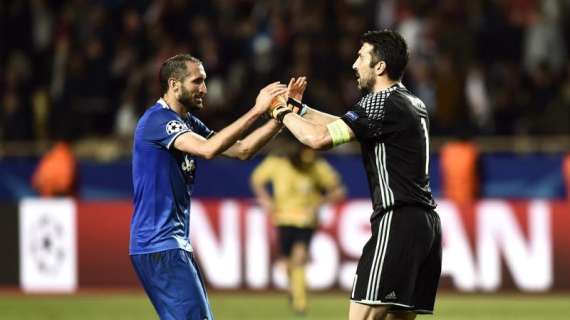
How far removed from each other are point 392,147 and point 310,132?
1.72 ft

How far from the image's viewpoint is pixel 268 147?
18.4 m

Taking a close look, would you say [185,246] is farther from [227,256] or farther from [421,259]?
[227,256]

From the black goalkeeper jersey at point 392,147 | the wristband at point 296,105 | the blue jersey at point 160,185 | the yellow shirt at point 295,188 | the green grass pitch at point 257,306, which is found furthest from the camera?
the yellow shirt at point 295,188

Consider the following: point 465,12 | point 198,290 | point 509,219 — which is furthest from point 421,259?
point 465,12

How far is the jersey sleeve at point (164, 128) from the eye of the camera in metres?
7.70

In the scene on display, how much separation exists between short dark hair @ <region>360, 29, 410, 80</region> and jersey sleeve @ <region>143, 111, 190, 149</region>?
1.23 meters

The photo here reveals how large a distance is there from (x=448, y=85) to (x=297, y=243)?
13.4 feet

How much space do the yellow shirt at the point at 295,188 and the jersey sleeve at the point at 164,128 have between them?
7259 mm

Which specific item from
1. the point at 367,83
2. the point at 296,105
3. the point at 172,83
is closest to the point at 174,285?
the point at 172,83

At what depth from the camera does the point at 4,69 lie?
1986cm

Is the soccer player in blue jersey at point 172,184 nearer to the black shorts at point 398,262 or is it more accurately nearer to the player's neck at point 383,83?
the player's neck at point 383,83

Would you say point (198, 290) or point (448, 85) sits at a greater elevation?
point (448, 85)

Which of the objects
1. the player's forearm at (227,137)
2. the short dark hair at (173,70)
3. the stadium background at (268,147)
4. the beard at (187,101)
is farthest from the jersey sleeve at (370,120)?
the stadium background at (268,147)

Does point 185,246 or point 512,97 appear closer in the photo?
point 185,246
